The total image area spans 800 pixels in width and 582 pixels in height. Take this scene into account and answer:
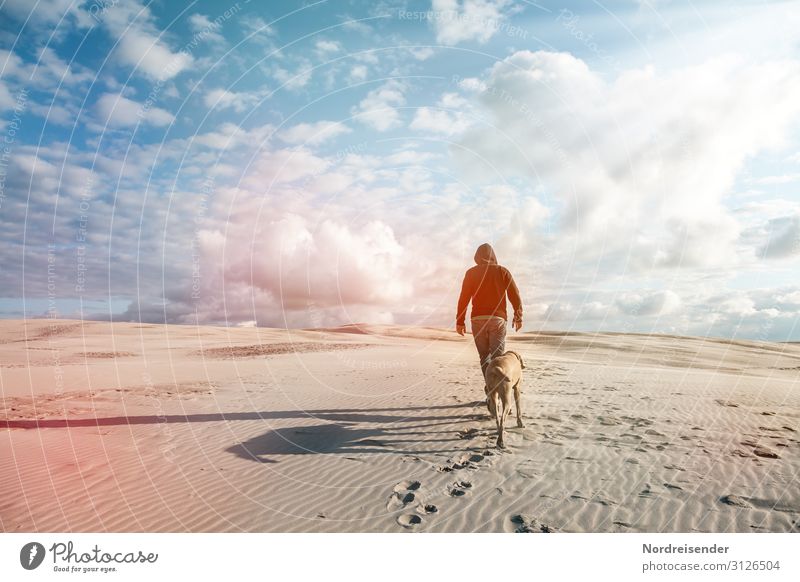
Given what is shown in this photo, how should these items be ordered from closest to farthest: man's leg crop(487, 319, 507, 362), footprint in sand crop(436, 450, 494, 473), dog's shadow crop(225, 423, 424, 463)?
1. footprint in sand crop(436, 450, 494, 473)
2. dog's shadow crop(225, 423, 424, 463)
3. man's leg crop(487, 319, 507, 362)

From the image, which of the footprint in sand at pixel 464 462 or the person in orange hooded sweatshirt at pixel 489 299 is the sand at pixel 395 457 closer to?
the footprint in sand at pixel 464 462

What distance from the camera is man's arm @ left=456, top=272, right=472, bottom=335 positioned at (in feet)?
31.2

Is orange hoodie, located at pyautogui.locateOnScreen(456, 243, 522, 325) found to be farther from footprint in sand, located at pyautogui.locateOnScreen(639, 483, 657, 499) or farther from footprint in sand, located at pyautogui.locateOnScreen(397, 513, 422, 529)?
footprint in sand, located at pyautogui.locateOnScreen(397, 513, 422, 529)

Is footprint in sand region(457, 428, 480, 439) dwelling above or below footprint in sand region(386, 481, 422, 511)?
above

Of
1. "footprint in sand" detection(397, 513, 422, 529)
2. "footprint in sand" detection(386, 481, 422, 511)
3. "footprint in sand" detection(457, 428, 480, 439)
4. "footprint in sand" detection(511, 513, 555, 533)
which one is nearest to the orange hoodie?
"footprint in sand" detection(457, 428, 480, 439)

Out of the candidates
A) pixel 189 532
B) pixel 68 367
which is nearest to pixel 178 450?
pixel 189 532

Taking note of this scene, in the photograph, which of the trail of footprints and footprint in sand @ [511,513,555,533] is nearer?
footprint in sand @ [511,513,555,533]

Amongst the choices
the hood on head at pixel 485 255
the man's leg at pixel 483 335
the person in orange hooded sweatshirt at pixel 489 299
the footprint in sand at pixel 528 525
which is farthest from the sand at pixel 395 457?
the hood on head at pixel 485 255

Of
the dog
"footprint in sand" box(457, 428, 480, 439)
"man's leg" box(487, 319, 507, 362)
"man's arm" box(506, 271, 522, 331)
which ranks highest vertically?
"man's arm" box(506, 271, 522, 331)

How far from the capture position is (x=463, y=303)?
9.73m

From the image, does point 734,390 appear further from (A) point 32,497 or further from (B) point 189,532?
(A) point 32,497

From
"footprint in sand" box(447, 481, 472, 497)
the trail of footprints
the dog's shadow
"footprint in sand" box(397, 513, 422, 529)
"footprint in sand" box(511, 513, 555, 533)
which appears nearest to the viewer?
"footprint in sand" box(511, 513, 555, 533)

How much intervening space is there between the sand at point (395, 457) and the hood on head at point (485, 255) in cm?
361

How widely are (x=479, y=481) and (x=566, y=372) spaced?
13.9 m
